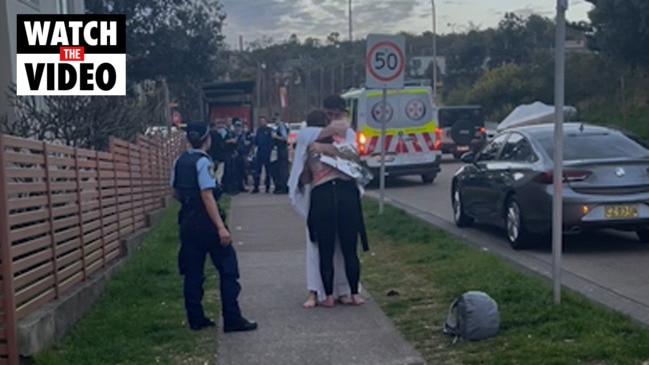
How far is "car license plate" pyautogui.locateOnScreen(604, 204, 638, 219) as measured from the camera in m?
10.6

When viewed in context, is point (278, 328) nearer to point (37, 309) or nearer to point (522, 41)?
point (37, 309)

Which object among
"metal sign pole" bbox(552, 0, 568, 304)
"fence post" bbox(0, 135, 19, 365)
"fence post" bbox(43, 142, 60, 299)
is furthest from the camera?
"fence post" bbox(43, 142, 60, 299)

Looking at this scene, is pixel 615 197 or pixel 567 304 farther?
pixel 615 197

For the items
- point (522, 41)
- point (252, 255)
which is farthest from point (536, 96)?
point (252, 255)

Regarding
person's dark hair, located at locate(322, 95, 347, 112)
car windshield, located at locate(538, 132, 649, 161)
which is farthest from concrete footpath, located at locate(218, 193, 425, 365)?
car windshield, located at locate(538, 132, 649, 161)

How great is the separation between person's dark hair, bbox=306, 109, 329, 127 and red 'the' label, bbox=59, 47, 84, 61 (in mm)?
4016

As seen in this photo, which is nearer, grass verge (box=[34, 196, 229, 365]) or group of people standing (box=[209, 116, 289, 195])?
grass verge (box=[34, 196, 229, 365])

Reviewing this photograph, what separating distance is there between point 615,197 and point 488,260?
1939 mm

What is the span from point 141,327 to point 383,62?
7.94m

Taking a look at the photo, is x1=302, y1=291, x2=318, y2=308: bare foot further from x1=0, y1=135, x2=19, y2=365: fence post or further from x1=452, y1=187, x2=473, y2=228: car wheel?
x1=452, y1=187, x2=473, y2=228: car wheel

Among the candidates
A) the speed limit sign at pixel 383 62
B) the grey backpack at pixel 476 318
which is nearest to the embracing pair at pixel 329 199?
the grey backpack at pixel 476 318

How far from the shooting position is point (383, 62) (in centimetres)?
1456

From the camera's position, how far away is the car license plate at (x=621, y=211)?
10578 mm

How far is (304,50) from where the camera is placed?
83000 millimetres
